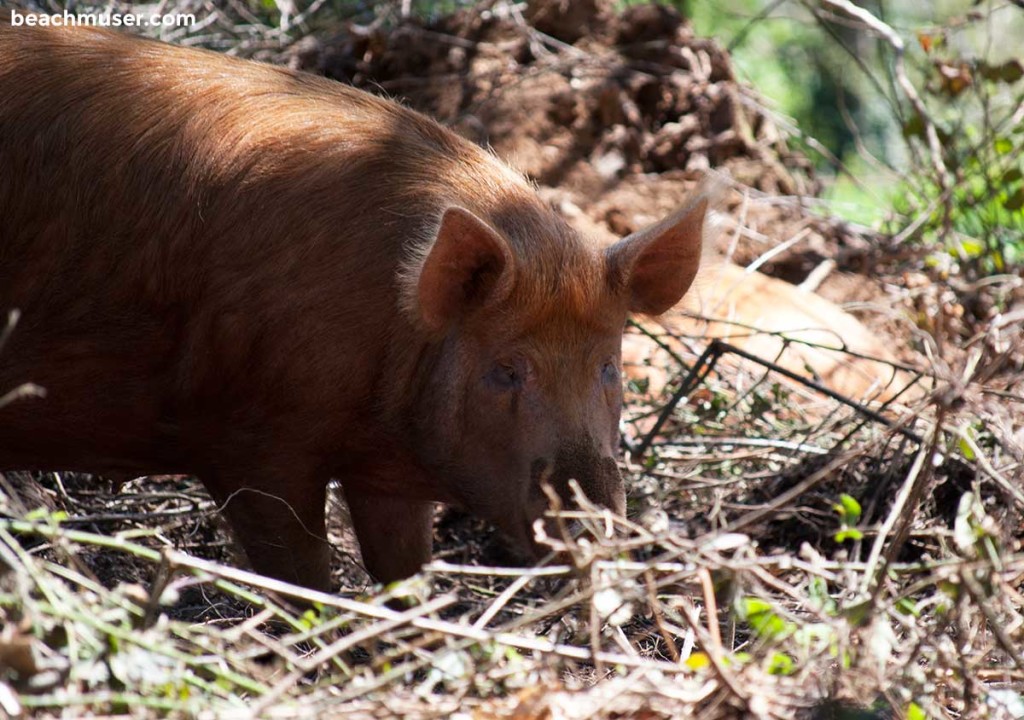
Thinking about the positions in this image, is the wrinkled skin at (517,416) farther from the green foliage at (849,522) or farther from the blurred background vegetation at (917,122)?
the blurred background vegetation at (917,122)

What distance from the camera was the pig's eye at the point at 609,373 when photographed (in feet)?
14.9

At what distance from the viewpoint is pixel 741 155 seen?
30.5 ft

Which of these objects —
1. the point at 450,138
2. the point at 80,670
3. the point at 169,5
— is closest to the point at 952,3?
the point at 169,5

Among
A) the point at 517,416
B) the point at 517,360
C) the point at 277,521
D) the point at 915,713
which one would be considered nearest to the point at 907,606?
the point at 915,713

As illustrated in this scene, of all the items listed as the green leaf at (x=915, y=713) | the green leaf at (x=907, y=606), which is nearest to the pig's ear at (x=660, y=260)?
the green leaf at (x=907, y=606)

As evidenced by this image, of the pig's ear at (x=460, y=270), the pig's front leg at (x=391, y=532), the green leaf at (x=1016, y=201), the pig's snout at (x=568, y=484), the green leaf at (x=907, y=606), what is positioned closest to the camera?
the green leaf at (x=907, y=606)

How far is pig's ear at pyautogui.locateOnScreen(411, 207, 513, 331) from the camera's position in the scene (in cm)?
420

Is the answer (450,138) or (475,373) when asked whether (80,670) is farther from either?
(450,138)

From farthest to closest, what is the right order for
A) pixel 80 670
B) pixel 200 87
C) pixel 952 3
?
pixel 952 3, pixel 200 87, pixel 80 670

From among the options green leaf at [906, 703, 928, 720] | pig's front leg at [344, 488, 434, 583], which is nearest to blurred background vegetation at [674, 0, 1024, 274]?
pig's front leg at [344, 488, 434, 583]

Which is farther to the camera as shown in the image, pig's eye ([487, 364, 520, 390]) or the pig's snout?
pig's eye ([487, 364, 520, 390])

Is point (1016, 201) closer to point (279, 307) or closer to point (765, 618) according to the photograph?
point (279, 307)

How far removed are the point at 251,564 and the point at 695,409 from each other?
2.84 meters

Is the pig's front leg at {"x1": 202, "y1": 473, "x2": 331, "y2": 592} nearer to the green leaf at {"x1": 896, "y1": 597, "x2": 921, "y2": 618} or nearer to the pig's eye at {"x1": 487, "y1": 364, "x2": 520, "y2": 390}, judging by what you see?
the pig's eye at {"x1": 487, "y1": 364, "x2": 520, "y2": 390}
